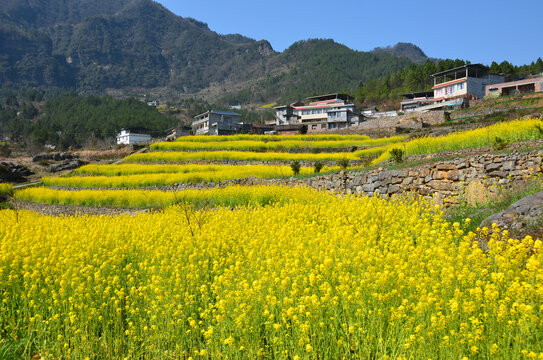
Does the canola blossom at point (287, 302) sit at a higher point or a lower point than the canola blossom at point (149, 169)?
lower

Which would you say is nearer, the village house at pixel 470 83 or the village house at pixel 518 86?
the village house at pixel 518 86

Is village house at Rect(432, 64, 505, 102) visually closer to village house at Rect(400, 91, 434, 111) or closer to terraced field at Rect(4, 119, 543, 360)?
village house at Rect(400, 91, 434, 111)

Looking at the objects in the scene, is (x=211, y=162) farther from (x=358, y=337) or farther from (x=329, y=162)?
(x=358, y=337)

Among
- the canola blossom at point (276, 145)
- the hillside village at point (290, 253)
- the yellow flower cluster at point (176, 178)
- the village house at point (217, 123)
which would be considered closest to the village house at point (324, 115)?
the village house at point (217, 123)

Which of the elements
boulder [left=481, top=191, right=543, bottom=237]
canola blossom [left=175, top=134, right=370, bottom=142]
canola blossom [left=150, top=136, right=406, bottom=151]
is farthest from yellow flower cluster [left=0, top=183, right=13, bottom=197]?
boulder [left=481, top=191, right=543, bottom=237]

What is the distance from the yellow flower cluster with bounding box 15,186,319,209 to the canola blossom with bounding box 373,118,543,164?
280 inches

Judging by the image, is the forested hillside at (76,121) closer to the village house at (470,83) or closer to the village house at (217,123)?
the village house at (217,123)

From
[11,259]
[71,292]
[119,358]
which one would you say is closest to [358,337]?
[119,358]

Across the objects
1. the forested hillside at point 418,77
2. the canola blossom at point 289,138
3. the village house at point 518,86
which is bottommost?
the canola blossom at point 289,138

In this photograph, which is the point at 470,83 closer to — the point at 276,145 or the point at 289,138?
the point at 289,138

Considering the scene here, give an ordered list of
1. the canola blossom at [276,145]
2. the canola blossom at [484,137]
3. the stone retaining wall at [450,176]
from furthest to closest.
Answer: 1. the canola blossom at [276,145]
2. the canola blossom at [484,137]
3. the stone retaining wall at [450,176]

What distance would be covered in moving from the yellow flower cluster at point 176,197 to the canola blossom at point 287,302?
4770 mm

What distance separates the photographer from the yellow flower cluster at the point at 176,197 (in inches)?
522

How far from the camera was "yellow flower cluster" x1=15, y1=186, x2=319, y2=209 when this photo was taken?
13.2 metres
